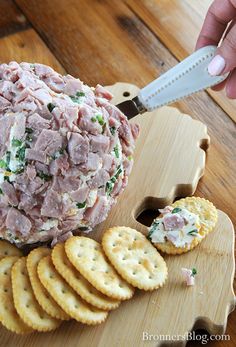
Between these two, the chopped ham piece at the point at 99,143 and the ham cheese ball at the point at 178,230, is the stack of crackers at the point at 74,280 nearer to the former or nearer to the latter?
the ham cheese ball at the point at 178,230

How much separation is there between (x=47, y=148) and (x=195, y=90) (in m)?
0.63

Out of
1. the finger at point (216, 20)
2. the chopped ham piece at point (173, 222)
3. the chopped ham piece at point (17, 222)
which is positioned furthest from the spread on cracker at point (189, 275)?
the finger at point (216, 20)

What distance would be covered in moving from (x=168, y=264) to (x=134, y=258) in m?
0.15

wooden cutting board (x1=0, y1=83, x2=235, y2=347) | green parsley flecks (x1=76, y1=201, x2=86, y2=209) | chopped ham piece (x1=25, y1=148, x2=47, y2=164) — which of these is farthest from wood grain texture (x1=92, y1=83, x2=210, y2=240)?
chopped ham piece (x1=25, y1=148, x2=47, y2=164)

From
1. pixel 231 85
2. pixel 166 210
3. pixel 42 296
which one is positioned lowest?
pixel 42 296

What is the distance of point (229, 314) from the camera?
2.13 meters

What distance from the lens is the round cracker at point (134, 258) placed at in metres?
2.03

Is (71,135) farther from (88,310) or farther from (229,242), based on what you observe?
(229,242)

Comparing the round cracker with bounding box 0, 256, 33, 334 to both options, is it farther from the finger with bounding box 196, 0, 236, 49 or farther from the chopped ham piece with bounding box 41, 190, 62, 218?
the finger with bounding box 196, 0, 236, 49

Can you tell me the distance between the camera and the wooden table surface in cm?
284

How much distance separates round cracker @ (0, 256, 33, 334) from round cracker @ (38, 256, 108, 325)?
136 mm

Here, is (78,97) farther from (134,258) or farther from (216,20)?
(216,20)

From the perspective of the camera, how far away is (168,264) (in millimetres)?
2152

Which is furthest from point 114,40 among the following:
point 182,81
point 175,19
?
point 182,81
